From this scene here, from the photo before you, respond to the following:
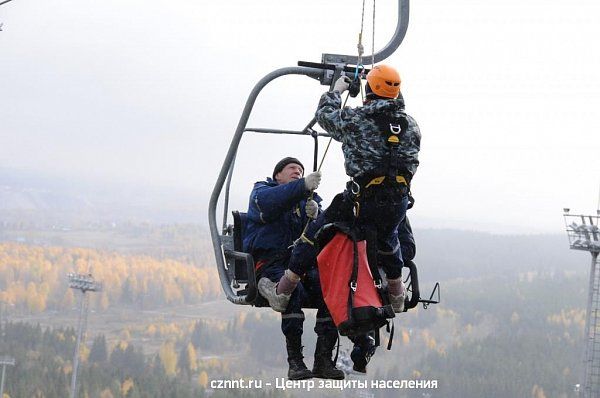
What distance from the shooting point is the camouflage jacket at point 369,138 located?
298 inches

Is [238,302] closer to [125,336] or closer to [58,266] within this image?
[125,336]

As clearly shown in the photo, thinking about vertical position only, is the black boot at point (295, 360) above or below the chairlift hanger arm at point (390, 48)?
below

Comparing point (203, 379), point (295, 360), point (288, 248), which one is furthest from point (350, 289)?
point (203, 379)

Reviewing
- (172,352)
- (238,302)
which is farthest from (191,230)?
(238,302)

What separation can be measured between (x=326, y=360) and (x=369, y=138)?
178 cm

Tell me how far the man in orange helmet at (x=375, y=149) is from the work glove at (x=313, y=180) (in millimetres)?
269

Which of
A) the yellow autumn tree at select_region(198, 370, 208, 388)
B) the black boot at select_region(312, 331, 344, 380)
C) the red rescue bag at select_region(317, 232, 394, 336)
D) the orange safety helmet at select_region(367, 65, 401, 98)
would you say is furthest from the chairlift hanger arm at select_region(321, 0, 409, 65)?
the yellow autumn tree at select_region(198, 370, 208, 388)

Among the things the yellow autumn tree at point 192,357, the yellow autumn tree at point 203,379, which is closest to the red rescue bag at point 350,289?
the yellow autumn tree at point 203,379

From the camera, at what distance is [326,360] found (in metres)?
8.43

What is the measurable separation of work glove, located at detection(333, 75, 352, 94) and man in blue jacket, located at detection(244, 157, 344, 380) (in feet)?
2.08

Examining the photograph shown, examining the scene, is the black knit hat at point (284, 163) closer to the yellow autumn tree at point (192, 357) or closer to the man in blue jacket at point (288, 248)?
the man in blue jacket at point (288, 248)

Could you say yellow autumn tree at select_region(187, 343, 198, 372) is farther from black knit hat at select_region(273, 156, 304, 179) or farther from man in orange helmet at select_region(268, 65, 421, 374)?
man in orange helmet at select_region(268, 65, 421, 374)

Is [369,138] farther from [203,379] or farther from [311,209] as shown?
[203,379]

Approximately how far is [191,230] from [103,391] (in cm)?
9647
